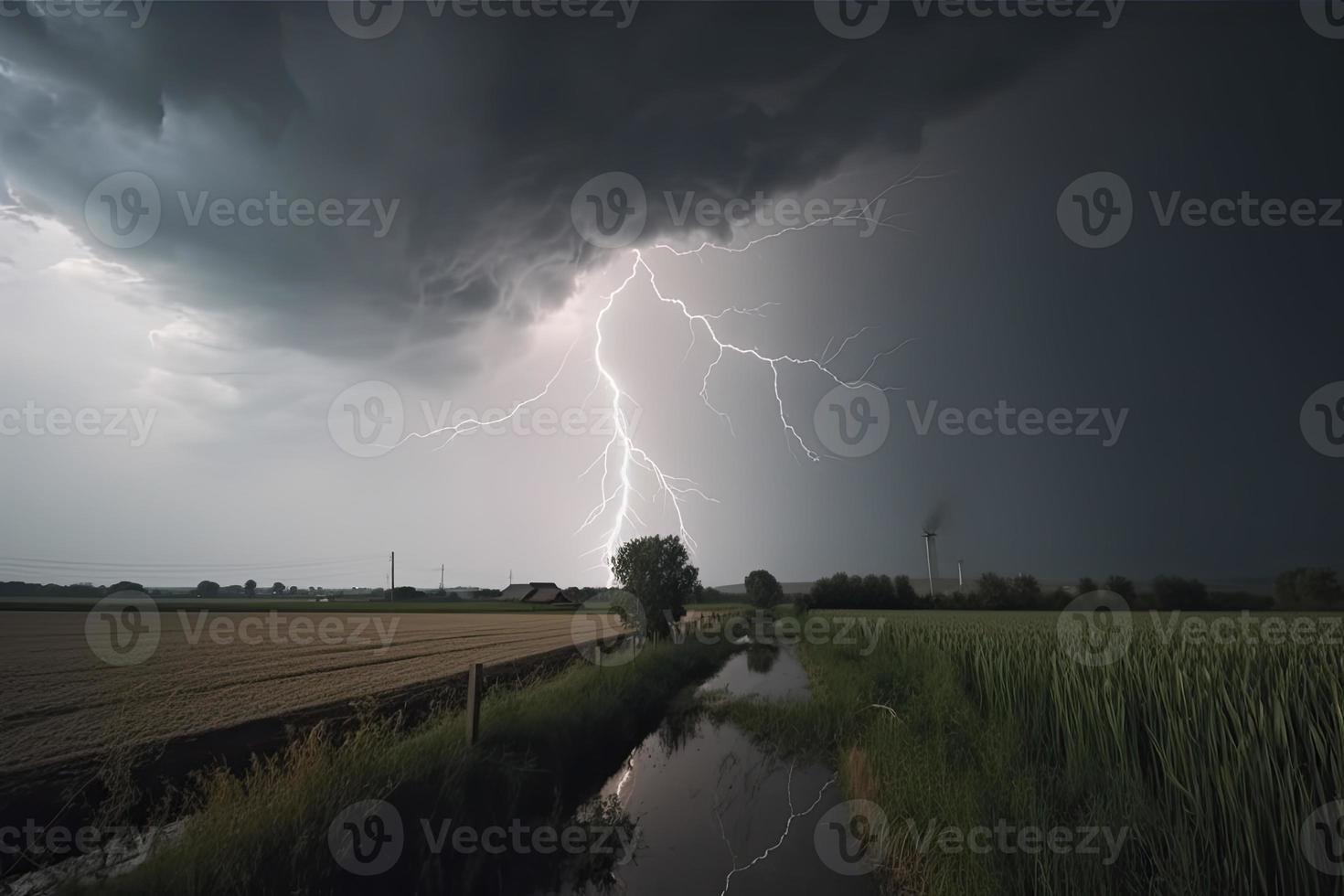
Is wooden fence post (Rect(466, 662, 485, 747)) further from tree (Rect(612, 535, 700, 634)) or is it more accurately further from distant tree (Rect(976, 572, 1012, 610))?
distant tree (Rect(976, 572, 1012, 610))

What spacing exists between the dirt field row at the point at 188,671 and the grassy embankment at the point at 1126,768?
10.1m

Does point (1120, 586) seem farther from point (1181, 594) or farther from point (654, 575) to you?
point (654, 575)

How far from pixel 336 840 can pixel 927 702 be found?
956 centimetres

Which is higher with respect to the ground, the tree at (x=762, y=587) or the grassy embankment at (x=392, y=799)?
the grassy embankment at (x=392, y=799)

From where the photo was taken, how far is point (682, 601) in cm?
3306

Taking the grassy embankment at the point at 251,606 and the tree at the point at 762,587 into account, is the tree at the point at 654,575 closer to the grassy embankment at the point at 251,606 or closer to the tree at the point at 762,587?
the grassy embankment at the point at 251,606

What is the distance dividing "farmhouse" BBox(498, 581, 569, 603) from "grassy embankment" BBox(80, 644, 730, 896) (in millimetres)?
86691

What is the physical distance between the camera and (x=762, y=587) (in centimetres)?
8275

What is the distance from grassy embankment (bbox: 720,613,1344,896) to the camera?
421 cm

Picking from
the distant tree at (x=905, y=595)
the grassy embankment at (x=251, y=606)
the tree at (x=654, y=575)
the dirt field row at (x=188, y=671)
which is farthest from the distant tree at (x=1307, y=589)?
the grassy embankment at (x=251, y=606)

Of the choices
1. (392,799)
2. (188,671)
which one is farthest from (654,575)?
(392,799)

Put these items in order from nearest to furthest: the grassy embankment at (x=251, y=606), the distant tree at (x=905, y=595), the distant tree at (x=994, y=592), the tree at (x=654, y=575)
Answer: the tree at (x=654, y=575) → the grassy embankment at (x=251, y=606) → the distant tree at (x=994, y=592) → the distant tree at (x=905, y=595)

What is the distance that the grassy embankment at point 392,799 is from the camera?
4.51 metres

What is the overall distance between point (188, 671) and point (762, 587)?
7073cm
